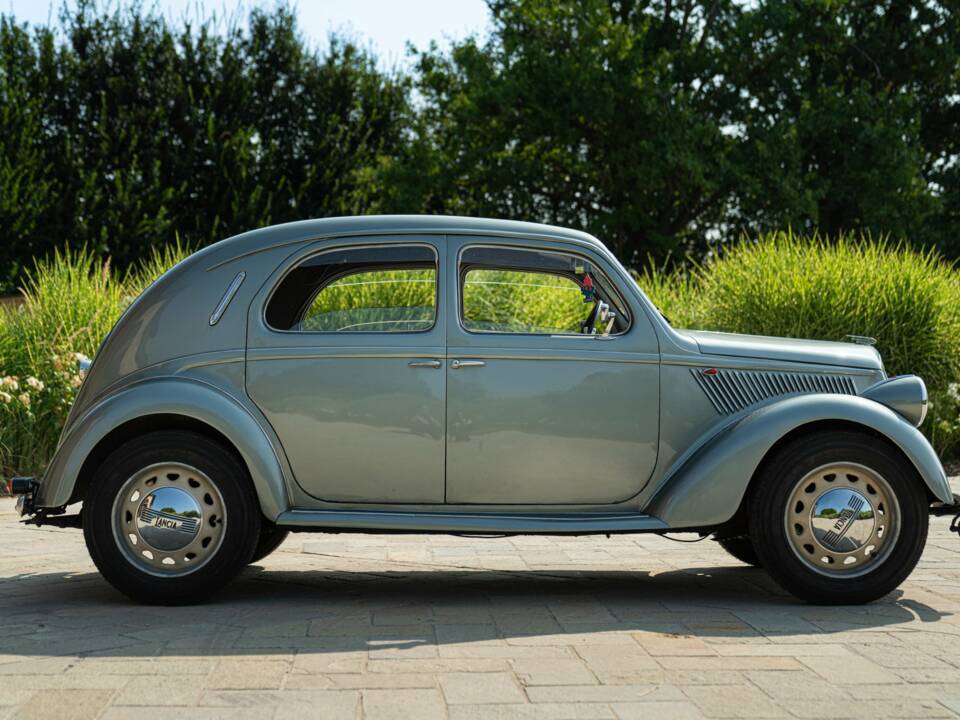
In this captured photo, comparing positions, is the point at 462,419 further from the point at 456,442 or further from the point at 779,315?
the point at 779,315

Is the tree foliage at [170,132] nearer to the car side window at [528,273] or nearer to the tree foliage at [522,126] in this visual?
the tree foliage at [522,126]

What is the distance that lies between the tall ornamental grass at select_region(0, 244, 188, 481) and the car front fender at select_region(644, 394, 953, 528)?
284 inches

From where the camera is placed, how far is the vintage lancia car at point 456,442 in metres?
5.59

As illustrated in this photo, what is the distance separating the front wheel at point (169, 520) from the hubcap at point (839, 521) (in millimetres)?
2617

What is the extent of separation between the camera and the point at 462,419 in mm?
5676

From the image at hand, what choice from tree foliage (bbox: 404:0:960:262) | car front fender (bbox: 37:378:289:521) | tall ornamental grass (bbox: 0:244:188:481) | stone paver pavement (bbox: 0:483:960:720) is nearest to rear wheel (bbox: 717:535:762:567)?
stone paver pavement (bbox: 0:483:960:720)

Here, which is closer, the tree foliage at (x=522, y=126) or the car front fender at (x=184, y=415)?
the car front fender at (x=184, y=415)

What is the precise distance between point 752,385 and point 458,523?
1.63 m

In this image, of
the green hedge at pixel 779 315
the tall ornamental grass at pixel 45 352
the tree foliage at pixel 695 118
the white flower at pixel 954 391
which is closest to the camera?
the tall ornamental grass at pixel 45 352

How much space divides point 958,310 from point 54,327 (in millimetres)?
9666

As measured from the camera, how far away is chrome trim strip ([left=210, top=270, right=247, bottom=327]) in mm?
5844

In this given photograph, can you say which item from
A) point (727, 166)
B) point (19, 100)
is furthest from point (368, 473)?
point (727, 166)

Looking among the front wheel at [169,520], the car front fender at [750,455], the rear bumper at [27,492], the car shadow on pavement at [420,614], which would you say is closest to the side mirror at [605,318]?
the car front fender at [750,455]

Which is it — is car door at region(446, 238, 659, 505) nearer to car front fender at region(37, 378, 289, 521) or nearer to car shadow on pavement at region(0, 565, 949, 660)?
car shadow on pavement at region(0, 565, 949, 660)
